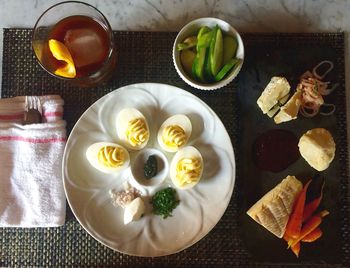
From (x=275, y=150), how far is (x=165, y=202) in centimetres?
29

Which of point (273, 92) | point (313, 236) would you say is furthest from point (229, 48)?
point (313, 236)

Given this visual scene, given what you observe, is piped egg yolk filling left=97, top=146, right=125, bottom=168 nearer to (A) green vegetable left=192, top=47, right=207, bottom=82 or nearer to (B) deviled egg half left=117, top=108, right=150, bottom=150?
(B) deviled egg half left=117, top=108, right=150, bottom=150

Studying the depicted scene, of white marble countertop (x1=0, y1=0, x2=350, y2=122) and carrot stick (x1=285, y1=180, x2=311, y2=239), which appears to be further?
white marble countertop (x1=0, y1=0, x2=350, y2=122)

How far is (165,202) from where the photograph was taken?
0.99 metres

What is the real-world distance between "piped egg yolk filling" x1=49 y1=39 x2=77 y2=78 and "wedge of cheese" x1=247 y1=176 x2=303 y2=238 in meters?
0.51

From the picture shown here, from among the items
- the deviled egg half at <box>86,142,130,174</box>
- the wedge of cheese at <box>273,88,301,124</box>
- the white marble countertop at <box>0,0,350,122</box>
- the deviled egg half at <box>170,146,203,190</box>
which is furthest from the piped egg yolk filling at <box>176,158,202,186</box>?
the white marble countertop at <box>0,0,350,122</box>

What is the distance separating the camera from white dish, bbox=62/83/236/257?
99 centimetres

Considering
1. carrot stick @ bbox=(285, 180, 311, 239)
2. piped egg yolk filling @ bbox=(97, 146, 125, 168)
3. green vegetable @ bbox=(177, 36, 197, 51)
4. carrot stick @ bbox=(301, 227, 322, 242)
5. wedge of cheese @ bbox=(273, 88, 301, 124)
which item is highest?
green vegetable @ bbox=(177, 36, 197, 51)

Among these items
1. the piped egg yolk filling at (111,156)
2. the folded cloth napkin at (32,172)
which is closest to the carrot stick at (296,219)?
the piped egg yolk filling at (111,156)

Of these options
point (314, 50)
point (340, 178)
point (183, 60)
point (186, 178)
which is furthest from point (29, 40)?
point (340, 178)

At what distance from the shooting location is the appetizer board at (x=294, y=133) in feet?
3.40

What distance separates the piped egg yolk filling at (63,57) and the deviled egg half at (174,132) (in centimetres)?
23

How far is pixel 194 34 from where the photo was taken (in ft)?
3.38

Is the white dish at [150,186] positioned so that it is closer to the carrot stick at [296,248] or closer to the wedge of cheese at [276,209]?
the wedge of cheese at [276,209]
